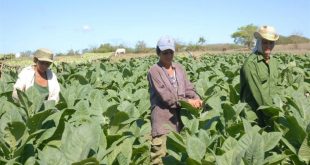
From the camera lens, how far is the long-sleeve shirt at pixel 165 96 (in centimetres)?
485

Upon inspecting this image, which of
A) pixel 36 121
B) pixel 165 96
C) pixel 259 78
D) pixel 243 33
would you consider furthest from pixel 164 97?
pixel 243 33

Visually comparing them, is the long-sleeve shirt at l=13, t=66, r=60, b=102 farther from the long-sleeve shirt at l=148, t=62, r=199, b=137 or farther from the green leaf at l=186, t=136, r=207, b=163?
the green leaf at l=186, t=136, r=207, b=163

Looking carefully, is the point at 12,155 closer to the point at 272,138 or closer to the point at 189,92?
the point at 272,138

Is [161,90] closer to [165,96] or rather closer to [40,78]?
[165,96]

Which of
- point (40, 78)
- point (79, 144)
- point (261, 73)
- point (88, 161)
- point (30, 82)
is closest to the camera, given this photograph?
point (88, 161)

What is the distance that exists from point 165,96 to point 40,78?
1544mm

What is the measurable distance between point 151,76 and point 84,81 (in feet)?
16.0

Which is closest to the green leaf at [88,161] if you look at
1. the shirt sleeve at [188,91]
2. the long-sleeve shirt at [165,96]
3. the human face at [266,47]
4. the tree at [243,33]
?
the long-sleeve shirt at [165,96]

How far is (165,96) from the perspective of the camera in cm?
485

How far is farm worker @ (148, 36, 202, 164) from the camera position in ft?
15.9

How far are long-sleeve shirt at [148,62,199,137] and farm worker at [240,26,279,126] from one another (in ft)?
2.10

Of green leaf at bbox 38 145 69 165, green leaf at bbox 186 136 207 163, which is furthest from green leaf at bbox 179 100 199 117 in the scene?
green leaf at bbox 38 145 69 165

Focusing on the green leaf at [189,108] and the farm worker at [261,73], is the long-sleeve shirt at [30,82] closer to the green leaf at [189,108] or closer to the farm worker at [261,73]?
the green leaf at [189,108]

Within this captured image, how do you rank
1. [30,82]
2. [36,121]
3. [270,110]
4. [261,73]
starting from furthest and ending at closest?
[30,82]
[261,73]
[270,110]
[36,121]
